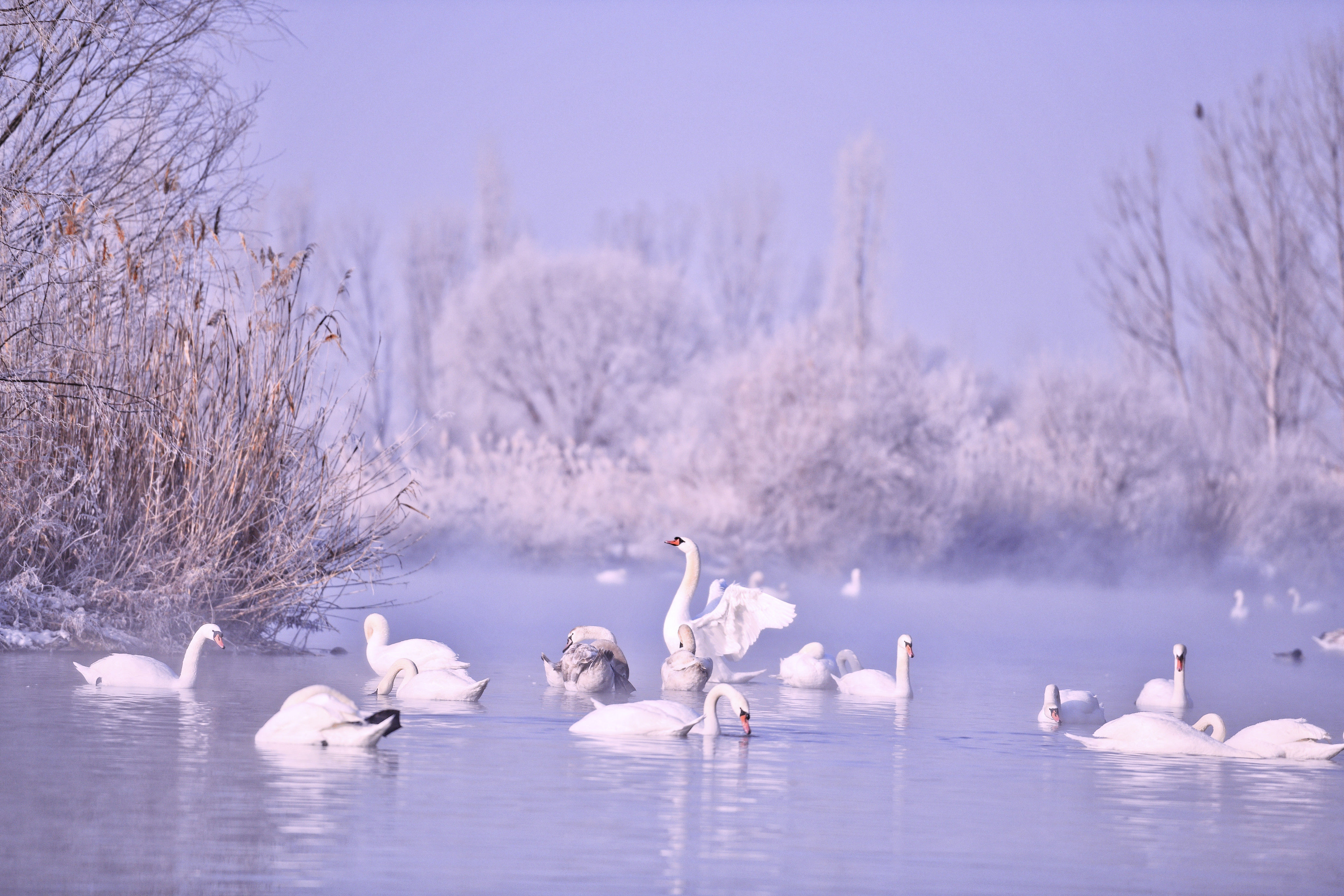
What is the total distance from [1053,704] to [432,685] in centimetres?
374

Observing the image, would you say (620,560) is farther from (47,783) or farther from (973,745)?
(47,783)

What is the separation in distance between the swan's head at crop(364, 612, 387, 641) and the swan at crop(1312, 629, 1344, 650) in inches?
427

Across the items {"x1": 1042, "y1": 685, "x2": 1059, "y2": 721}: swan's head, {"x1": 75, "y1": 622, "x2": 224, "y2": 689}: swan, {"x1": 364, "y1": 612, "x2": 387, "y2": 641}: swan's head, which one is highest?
{"x1": 364, "y1": 612, "x2": 387, "y2": 641}: swan's head

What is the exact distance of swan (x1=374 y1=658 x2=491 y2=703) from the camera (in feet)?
33.8

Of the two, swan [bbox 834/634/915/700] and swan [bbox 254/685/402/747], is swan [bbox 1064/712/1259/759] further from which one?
swan [bbox 254/685/402/747]

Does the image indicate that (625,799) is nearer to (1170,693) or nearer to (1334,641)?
(1170,693)

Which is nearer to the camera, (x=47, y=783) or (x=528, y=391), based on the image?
(x=47, y=783)

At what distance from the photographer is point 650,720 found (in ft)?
29.2

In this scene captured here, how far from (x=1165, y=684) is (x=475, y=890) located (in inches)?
309

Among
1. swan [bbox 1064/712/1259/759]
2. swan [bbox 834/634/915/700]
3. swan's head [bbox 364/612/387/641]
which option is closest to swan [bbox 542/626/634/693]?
swan's head [bbox 364/612/387/641]

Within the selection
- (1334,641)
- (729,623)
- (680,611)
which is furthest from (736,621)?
(1334,641)

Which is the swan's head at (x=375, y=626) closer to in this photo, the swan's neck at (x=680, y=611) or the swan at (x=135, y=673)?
the swan at (x=135, y=673)

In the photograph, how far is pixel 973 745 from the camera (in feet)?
30.5

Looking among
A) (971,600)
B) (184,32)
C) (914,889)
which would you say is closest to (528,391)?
(971,600)
